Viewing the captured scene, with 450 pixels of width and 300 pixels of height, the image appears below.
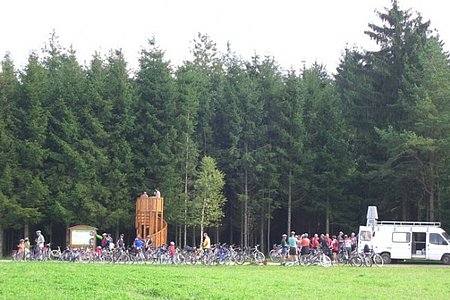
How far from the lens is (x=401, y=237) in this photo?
3656 centimetres

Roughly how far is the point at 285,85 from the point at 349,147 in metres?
6.85

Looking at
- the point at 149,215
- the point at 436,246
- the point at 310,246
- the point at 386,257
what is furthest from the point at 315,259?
the point at 149,215

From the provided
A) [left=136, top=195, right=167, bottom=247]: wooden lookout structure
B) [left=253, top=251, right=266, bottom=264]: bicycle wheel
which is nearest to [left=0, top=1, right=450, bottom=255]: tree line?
[left=136, top=195, right=167, bottom=247]: wooden lookout structure

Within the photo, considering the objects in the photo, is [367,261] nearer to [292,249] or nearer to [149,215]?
[292,249]

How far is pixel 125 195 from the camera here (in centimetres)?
4809

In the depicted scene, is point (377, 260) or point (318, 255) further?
point (377, 260)

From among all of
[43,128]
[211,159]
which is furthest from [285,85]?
[43,128]

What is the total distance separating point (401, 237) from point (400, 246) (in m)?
0.46

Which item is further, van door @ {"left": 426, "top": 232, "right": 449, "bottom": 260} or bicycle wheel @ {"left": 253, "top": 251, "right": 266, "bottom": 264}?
van door @ {"left": 426, "top": 232, "right": 449, "bottom": 260}

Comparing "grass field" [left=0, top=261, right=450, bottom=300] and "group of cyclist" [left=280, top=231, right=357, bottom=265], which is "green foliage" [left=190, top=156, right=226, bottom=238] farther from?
"grass field" [left=0, top=261, right=450, bottom=300]

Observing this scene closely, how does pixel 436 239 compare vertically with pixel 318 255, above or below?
above

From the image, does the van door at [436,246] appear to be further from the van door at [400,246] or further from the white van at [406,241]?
the van door at [400,246]

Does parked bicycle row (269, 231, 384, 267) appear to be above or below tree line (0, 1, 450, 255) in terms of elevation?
below

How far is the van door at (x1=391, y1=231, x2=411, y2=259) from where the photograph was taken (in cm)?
3647
